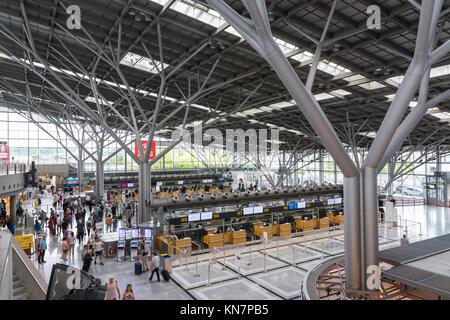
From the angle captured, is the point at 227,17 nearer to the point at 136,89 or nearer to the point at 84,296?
the point at 84,296

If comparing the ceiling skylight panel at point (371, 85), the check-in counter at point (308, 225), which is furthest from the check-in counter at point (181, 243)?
the ceiling skylight panel at point (371, 85)

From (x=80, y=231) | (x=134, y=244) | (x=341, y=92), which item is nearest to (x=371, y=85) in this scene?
(x=341, y=92)

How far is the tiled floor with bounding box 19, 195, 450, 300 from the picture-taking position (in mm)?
10078

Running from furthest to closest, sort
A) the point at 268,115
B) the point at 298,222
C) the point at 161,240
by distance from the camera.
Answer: the point at 268,115
the point at 298,222
the point at 161,240

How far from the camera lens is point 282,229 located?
59.7 feet

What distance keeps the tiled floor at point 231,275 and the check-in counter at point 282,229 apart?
1.82m

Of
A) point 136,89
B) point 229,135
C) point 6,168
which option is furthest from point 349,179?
point 229,135

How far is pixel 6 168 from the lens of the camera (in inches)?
598

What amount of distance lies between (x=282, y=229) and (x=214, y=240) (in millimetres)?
→ 4728

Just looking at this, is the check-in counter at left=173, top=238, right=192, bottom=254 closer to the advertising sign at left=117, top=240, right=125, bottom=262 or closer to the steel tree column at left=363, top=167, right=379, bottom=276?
the advertising sign at left=117, top=240, right=125, bottom=262

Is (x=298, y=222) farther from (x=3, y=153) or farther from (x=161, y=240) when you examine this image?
(x=3, y=153)

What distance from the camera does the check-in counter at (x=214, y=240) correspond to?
51.3ft

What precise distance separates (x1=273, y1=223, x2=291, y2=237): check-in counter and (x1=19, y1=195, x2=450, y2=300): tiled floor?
1.82 meters

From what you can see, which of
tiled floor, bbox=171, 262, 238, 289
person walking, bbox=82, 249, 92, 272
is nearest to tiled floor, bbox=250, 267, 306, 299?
tiled floor, bbox=171, 262, 238, 289
